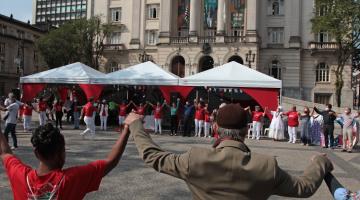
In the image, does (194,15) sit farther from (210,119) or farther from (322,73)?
(210,119)

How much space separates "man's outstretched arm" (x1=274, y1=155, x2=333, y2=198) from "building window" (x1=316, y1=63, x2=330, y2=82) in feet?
181

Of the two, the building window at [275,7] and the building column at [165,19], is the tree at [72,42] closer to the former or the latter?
the building column at [165,19]

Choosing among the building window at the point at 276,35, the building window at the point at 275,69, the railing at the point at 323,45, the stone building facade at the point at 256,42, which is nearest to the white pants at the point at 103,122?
the stone building facade at the point at 256,42

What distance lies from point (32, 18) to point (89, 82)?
104 meters

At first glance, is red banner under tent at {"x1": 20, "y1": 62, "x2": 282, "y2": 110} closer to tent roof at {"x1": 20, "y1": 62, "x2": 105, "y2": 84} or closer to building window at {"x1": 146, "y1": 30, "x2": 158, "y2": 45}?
tent roof at {"x1": 20, "y1": 62, "x2": 105, "y2": 84}

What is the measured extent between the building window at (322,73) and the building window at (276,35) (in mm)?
5331

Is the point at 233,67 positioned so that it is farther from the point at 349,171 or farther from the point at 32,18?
the point at 32,18

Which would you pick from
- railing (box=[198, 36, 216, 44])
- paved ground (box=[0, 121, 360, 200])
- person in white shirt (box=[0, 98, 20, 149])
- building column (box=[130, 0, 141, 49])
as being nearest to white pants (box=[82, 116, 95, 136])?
paved ground (box=[0, 121, 360, 200])

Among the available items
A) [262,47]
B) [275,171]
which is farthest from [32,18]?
[275,171]

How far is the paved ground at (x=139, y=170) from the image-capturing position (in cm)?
877

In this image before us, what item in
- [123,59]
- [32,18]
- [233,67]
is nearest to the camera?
[233,67]

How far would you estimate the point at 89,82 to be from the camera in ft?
84.6

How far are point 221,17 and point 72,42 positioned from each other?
1814cm

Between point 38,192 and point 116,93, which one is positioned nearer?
point 38,192
